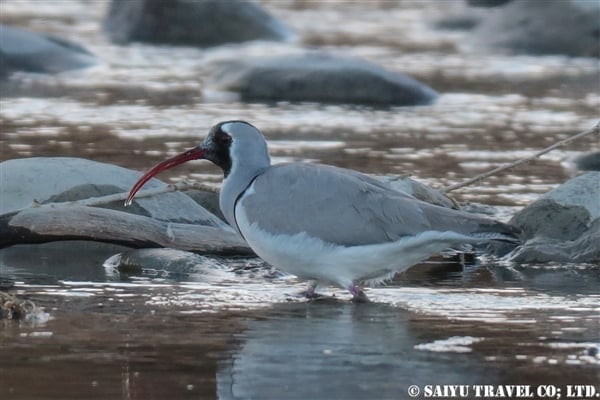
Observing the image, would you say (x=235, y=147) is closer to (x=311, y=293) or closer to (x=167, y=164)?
(x=167, y=164)

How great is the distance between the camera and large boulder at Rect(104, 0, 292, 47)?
21.1 meters

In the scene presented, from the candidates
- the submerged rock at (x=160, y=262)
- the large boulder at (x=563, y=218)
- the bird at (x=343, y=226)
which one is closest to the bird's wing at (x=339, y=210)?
the bird at (x=343, y=226)

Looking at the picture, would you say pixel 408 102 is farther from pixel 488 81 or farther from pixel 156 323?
pixel 156 323

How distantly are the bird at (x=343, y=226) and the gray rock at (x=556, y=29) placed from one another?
40.5 feet

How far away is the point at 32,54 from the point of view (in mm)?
17594

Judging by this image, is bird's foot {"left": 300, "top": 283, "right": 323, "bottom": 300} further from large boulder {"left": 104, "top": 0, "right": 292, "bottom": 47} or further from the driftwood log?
large boulder {"left": 104, "top": 0, "right": 292, "bottom": 47}

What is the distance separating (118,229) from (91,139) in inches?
185

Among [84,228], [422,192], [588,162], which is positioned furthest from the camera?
[588,162]

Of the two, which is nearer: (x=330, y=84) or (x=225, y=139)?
(x=225, y=139)

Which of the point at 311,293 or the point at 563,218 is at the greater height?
the point at 563,218

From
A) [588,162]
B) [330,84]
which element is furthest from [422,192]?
[330,84]

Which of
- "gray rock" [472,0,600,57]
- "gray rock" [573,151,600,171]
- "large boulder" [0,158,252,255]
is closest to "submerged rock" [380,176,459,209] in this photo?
"large boulder" [0,158,252,255]

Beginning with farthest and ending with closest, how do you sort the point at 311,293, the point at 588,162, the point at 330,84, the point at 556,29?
the point at 556,29, the point at 330,84, the point at 588,162, the point at 311,293

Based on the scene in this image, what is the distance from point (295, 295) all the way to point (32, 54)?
394 inches
